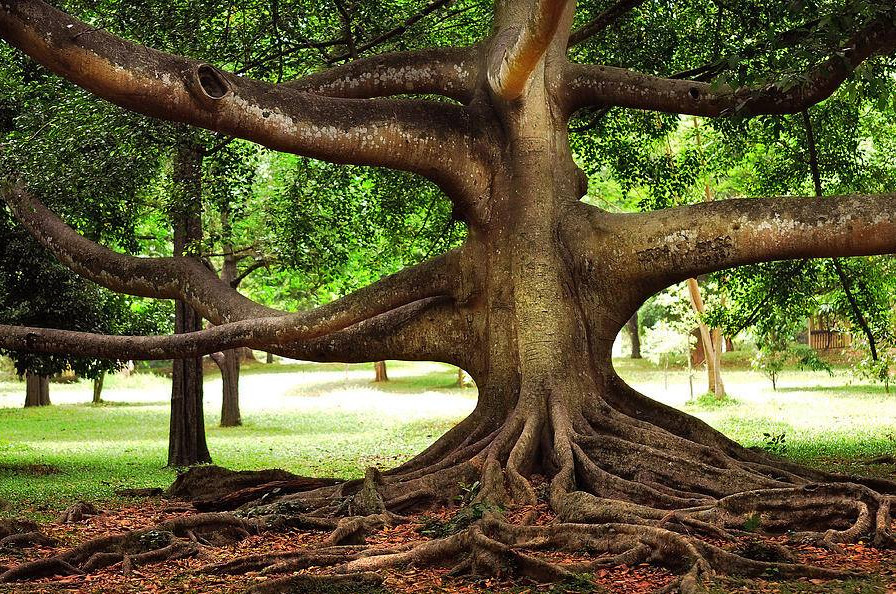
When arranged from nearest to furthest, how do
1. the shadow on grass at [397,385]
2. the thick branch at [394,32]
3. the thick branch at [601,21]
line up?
the thick branch at [601,21] < the thick branch at [394,32] < the shadow on grass at [397,385]

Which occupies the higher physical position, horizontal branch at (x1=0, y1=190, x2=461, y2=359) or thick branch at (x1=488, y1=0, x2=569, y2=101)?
thick branch at (x1=488, y1=0, x2=569, y2=101)

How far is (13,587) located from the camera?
6.48m

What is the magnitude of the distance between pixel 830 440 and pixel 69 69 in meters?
13.3

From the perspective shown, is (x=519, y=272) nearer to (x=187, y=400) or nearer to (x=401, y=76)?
(x=401, y=76)

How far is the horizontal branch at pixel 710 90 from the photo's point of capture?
27.7 feet

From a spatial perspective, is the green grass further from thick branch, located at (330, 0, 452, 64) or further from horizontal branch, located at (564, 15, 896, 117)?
horizontal branch, located at (564, 15, 896, 117)

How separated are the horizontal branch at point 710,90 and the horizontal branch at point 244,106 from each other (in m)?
1.53

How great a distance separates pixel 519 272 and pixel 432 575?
396 centimetres

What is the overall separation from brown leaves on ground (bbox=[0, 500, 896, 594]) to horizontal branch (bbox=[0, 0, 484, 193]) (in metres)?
3.40

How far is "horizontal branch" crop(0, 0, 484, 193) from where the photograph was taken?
7348 millimetres

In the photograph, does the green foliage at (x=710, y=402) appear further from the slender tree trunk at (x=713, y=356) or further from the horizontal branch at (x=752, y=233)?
the horizontal branch at (x=752, y=233)

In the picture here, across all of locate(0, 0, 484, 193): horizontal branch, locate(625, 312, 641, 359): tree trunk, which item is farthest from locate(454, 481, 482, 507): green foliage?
locate(625, 312, 641, 359): tree trunk

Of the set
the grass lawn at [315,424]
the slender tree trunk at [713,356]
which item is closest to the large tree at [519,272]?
the grass lawn at [315,424]

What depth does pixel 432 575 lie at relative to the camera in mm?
6488
